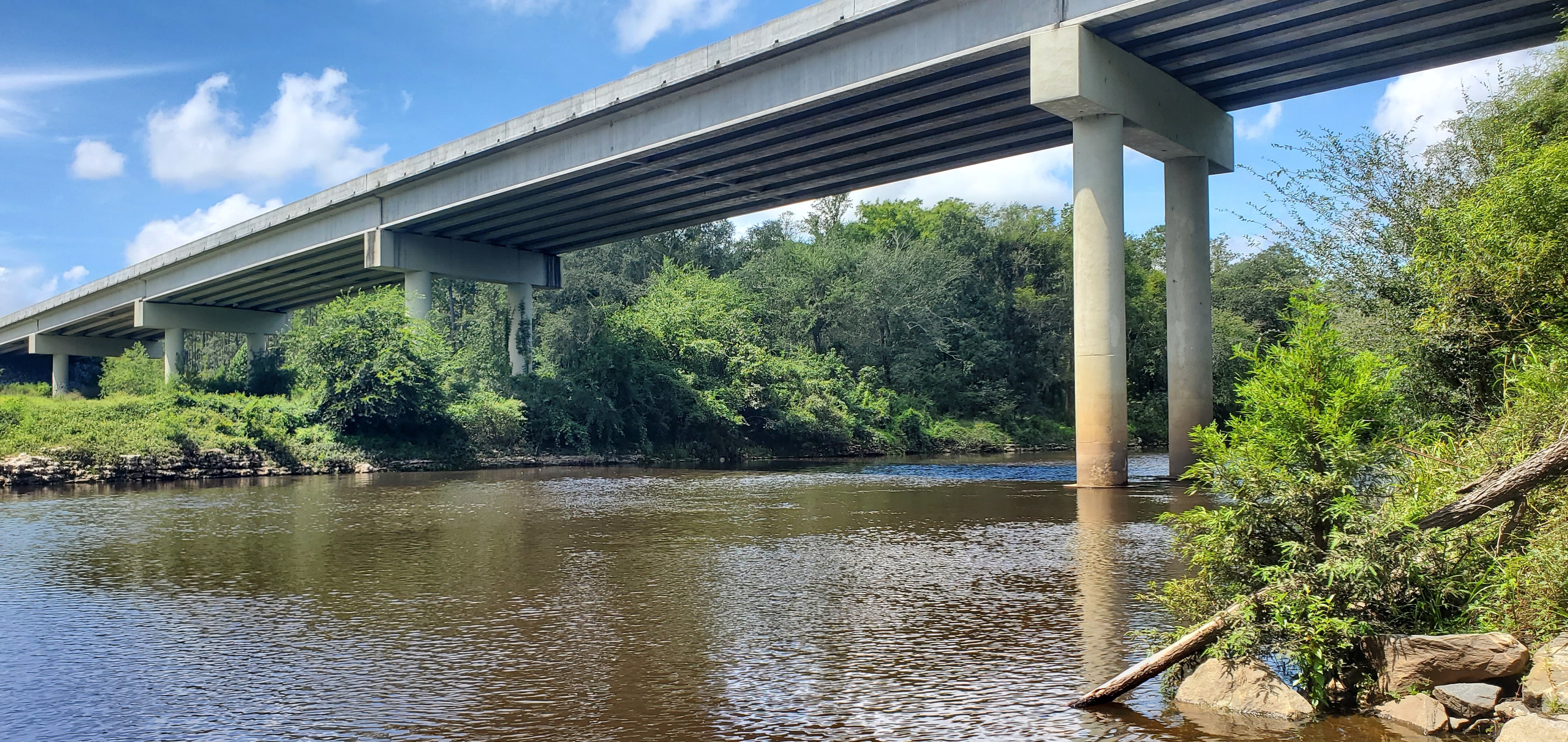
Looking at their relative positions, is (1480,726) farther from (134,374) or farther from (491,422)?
(134,374)

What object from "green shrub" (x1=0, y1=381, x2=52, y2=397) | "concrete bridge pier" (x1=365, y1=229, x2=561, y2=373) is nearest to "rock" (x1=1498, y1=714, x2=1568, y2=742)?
"concrete bridge pier" (x1=365, y1=229, x2=561, y2=373)

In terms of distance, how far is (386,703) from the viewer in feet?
21.6

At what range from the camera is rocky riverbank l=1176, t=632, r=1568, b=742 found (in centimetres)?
576

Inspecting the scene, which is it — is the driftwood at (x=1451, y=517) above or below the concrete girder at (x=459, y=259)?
below

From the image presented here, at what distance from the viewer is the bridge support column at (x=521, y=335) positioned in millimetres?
44562

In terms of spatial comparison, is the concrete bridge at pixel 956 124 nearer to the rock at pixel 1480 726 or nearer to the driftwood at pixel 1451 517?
the driftwood at pixel 1451 517

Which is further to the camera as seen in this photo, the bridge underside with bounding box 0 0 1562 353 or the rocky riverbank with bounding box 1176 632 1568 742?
the bridge underside with bounding box 0 0 1562 353

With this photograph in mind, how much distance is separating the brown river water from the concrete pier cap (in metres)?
3.83

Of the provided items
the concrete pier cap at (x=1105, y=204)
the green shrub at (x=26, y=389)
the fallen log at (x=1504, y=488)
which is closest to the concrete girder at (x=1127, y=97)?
the concrete pier cap at (x=1105, y=204)

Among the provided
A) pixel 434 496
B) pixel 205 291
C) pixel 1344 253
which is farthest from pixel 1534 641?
pixel 205 291

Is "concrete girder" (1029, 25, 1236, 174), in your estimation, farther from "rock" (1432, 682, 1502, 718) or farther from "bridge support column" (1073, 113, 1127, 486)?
"rock" (1432, 682, 1502, 718)

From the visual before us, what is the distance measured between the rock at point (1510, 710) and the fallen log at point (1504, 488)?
1.24m

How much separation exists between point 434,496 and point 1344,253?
18782 mm

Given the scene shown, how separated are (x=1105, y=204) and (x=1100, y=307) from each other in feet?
7.62
